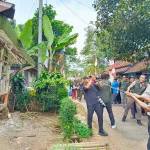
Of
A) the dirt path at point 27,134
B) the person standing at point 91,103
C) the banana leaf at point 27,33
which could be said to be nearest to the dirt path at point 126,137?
the person standing at point 91,103

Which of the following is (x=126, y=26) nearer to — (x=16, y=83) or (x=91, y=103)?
(x=91, y=103)

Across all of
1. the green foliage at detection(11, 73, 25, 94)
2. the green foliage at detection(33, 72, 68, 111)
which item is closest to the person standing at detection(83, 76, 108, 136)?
the green foliage at detection(33, 72, 68, 111)

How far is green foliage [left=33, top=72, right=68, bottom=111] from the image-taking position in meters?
9.33

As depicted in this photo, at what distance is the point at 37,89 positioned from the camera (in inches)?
379

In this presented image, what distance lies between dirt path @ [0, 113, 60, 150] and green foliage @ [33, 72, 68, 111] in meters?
1.47

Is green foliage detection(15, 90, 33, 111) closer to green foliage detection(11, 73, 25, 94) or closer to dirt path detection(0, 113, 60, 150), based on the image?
green foliage detection(11, 73, 25, 94)

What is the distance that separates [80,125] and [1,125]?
8.87 feet

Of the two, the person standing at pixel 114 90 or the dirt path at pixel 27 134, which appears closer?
the dirt path at pixel 27 134

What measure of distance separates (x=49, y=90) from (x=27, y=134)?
3957 millimetres

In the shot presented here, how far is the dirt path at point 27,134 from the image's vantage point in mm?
4867

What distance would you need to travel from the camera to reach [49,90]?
31.6ft

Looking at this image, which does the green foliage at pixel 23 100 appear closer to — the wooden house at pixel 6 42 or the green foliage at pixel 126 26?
the wooden house at pixel 6 42

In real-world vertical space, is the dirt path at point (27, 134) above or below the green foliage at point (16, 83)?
below

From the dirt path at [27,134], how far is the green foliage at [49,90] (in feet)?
4.81
